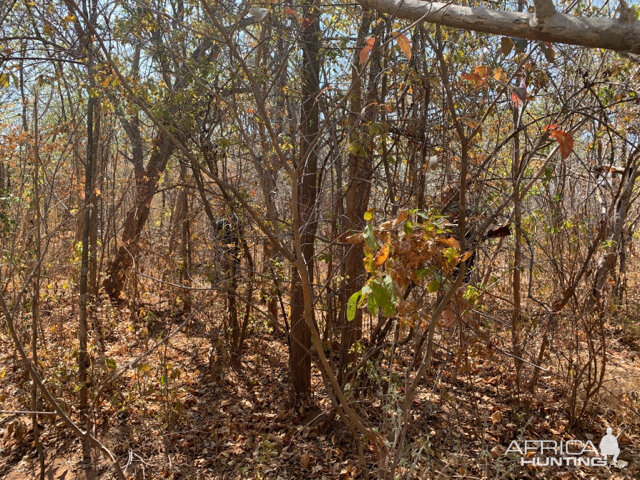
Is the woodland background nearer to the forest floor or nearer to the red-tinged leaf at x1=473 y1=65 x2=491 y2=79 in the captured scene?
the forest floor

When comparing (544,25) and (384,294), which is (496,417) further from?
(544,25)

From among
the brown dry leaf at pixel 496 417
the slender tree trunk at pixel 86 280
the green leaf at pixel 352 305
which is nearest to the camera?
the green leaf at pixel 352 305

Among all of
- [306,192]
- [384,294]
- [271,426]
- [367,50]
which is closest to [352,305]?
[384,294]

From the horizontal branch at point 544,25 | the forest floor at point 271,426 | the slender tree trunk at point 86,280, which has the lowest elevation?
the forest floor at point 271,426

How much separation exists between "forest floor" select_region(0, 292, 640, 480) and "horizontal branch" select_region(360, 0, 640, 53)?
94.2 inches

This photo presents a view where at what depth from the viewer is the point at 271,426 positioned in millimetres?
4301

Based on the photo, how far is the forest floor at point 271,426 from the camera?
3.62 metres

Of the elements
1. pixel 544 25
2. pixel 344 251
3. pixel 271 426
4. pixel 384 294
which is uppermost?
pixel 544 25

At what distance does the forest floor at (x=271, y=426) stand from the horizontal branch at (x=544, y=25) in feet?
7.85

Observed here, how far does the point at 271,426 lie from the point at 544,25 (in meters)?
3.88

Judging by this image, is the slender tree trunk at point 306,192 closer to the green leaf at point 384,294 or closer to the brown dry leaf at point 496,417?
the brown dry leaf at point 496,417

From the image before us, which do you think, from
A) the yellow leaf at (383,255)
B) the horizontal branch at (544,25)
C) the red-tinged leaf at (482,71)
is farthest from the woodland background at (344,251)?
the yellow leaf at (383,255)

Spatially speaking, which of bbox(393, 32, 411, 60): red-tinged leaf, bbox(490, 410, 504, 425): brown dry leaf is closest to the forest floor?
bbox(490, 410, 504, 425): brown dry leaf

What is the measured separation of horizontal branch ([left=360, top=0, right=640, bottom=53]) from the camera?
158 centimetres
